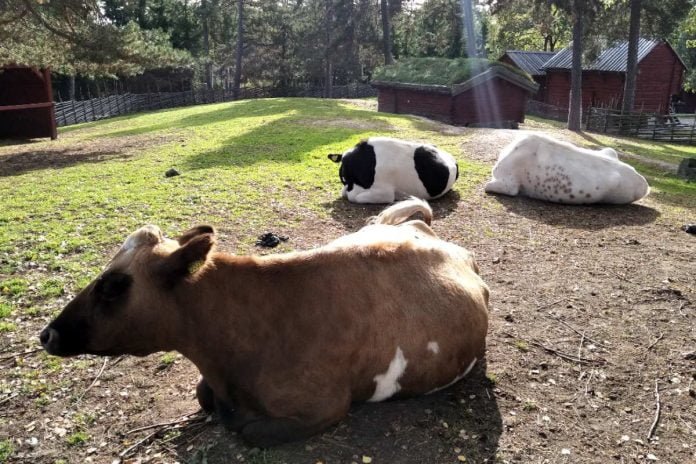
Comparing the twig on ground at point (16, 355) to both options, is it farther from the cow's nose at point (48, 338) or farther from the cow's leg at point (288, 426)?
the cow's leg at point (288, 426)

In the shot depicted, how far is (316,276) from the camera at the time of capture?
11.4 ft

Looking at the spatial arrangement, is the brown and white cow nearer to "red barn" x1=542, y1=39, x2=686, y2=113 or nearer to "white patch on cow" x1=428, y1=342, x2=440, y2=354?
"white patch on cow" x1=428, y1=342, x2=440, y2=354

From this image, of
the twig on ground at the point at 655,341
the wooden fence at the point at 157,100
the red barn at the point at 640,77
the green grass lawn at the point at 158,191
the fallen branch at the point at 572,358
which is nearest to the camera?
the fallen branch at the point at 572,358

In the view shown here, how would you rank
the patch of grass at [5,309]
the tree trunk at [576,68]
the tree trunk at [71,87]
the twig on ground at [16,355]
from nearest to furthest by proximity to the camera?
the twig on ground at [16,355] < the patch of grass at [5,309] < the tree trunk at [576,68] < the tree trunk at [71,87]

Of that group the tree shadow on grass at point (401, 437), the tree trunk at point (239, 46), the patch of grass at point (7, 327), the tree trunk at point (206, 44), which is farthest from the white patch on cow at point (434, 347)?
the tree trunk at point (206, 44)

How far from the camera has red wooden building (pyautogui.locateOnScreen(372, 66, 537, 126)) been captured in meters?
26.4

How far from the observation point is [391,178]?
9375mm

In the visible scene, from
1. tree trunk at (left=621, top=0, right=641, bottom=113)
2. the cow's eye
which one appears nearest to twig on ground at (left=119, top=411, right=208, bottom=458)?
the cow's eye

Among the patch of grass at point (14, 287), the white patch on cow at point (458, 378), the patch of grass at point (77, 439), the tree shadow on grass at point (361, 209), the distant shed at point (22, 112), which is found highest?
the distant shed at point (22, 112)

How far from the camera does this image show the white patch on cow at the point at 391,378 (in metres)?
3.60

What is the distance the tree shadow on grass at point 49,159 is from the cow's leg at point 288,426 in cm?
1202

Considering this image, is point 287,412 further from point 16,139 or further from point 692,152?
point 692,152

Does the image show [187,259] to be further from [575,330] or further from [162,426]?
[575,330]

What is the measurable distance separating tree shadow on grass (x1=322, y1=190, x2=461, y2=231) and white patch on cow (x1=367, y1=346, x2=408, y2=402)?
4.52m
